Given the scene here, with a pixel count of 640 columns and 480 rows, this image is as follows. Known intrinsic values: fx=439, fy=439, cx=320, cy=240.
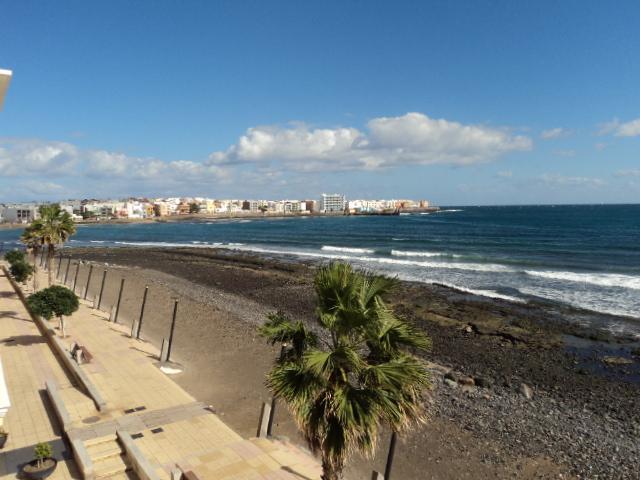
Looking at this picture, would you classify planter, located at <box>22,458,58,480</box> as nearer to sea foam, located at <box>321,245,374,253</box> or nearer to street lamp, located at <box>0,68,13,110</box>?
street lamp, located at <box>0,68,13,110</box>

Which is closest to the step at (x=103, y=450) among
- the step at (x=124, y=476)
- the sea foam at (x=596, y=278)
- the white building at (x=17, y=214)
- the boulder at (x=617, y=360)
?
the step at (x=124, y=476)

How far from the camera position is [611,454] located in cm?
1027

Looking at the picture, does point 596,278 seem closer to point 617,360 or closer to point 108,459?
point 617,360

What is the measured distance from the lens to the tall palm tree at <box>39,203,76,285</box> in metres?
22.4

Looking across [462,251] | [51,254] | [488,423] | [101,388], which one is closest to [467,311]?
[488,423]

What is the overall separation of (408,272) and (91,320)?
83.1 feet

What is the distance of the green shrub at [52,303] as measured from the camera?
1491 cm

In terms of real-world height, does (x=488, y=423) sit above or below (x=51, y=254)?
below

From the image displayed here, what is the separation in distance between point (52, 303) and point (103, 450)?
8.28 meters

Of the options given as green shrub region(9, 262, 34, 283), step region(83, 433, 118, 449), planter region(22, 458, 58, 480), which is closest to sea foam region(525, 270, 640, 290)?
step region(83, 433, 118, 449)

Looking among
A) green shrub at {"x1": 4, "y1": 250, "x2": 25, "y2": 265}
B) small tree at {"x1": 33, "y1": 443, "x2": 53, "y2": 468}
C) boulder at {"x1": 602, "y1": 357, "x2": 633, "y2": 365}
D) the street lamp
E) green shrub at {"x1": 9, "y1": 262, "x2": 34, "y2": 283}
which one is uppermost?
the street lamp

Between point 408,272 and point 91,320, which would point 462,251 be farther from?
point 91,320

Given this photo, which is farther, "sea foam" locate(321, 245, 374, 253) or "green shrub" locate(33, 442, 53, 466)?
"sea foam" locate(321, 245, 374, 253)

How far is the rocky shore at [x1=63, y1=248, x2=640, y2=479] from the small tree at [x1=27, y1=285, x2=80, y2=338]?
4.34 m
